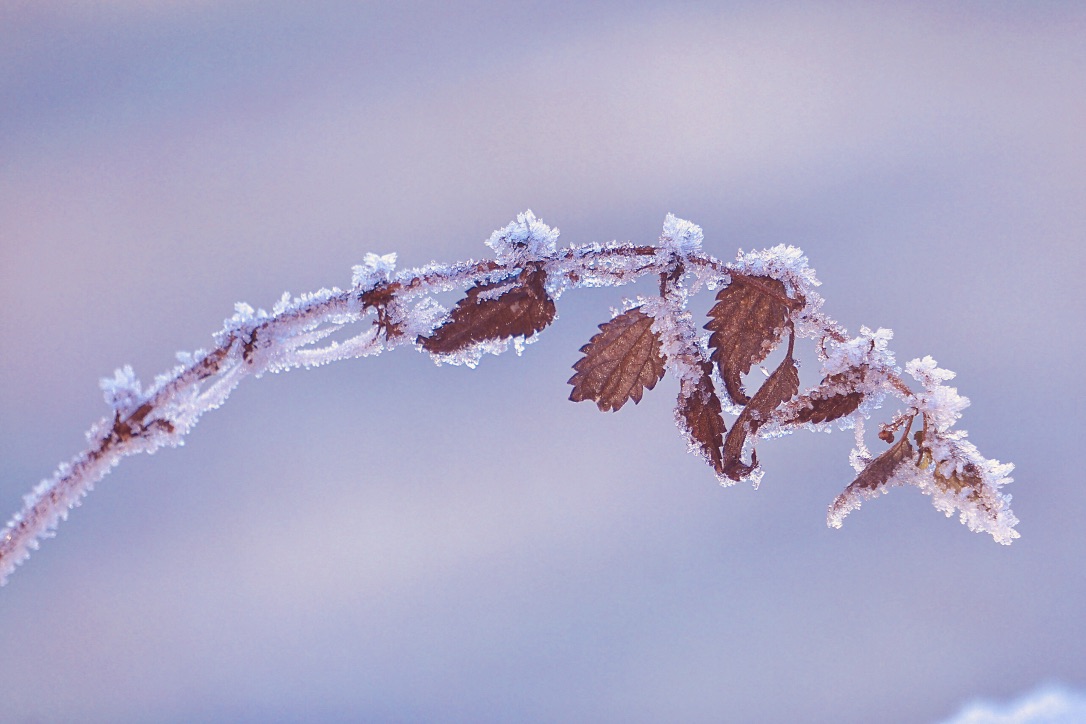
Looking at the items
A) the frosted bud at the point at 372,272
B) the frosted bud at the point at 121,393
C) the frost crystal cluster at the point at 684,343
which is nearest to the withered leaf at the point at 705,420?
the frost crystal cluster at the point at 684,343

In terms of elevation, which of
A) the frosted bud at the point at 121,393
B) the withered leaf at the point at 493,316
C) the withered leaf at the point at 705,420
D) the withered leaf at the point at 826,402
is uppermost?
the withered leaf at the point at 493,316

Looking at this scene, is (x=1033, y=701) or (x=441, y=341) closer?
(x=441, y=341)

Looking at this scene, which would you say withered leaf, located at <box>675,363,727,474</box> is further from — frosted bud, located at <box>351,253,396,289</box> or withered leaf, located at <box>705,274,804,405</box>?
Result: frosted bud, located at <box>351,253,396,289</box>

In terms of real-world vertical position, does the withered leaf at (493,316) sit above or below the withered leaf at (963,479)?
above

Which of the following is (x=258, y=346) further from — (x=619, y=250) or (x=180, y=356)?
(x=619, y=250)

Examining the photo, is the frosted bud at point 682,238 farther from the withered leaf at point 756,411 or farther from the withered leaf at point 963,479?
the withered leaf at point 963,479

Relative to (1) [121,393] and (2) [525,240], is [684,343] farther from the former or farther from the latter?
(1) [121,393]

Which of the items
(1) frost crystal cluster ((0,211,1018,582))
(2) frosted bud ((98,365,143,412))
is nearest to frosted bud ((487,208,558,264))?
(1) frost crystal cluster ((0,211,1018,582))

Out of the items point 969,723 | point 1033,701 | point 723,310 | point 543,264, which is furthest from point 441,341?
Answer: point 1033,701
